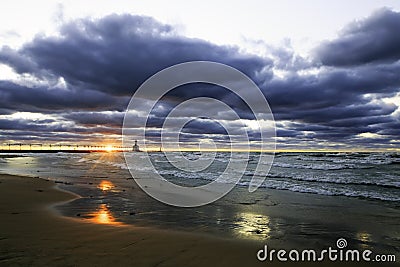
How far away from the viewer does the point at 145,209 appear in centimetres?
1107

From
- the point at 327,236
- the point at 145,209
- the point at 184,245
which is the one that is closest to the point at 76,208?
the point at 145,209

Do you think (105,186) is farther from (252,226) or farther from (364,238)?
(364,238)

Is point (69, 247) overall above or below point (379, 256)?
above

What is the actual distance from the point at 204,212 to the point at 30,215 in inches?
229

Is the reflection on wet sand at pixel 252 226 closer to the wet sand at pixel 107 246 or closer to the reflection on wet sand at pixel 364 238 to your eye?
the wet sand at pixel 107 246

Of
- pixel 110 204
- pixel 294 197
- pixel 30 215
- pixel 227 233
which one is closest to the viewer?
pixel 227 233

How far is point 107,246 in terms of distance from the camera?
20.9 ft

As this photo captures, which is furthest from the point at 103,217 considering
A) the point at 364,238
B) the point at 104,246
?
the point at 364,238

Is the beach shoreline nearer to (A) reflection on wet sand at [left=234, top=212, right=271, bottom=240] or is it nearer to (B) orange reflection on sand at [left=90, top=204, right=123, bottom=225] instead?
(B) orange reflection on sand at [left=90, top=204, right=123, bottom=225]

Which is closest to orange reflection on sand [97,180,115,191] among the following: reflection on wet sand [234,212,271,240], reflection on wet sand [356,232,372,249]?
reflection on wet sand [234,212,271,240]

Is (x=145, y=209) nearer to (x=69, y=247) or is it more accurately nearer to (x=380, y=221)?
(x=69, y=247)

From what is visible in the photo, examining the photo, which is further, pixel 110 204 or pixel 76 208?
pixel 110 204

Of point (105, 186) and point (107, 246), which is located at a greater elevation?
point (107, 246)

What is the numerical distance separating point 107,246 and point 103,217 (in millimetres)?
3205
